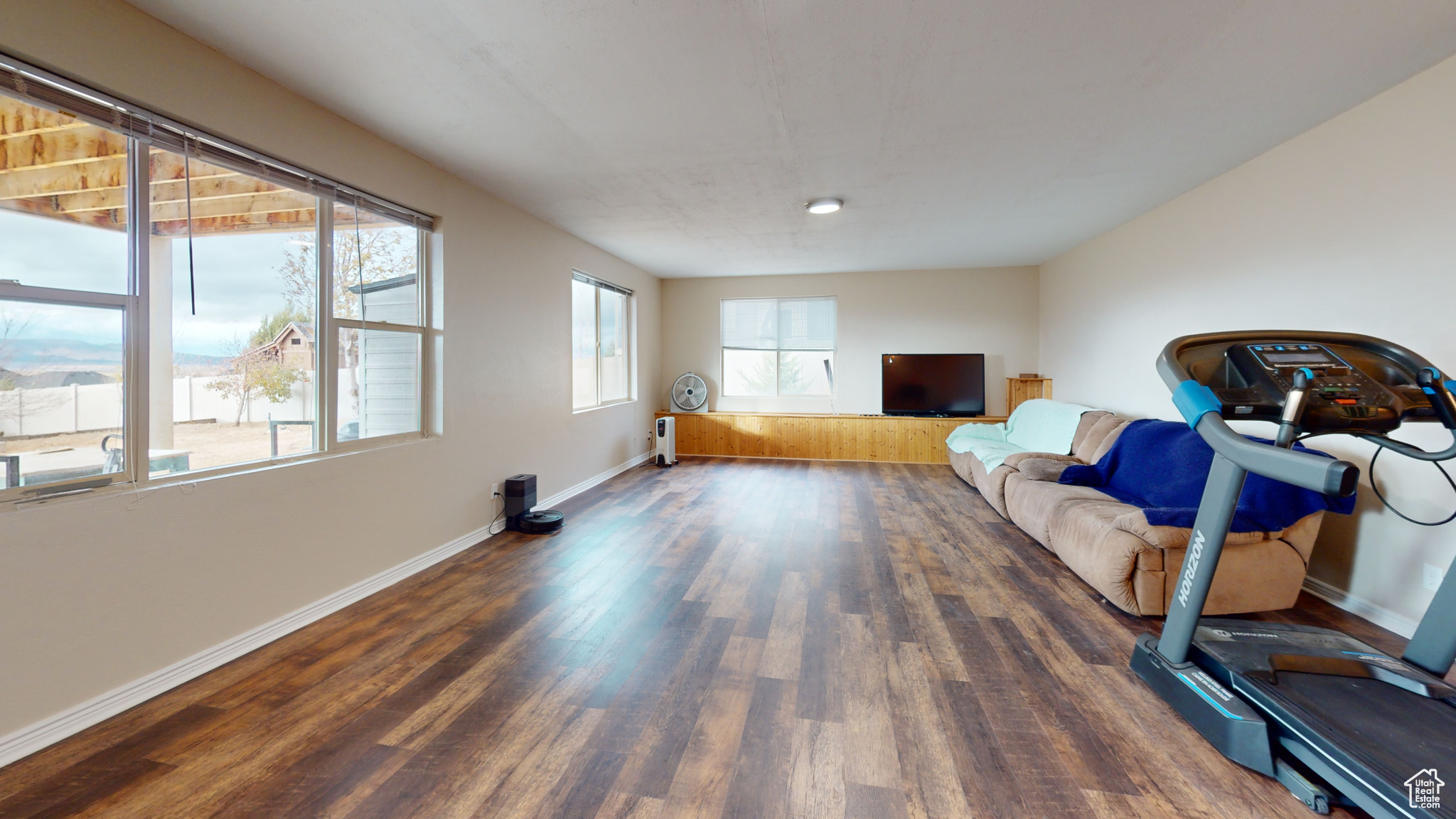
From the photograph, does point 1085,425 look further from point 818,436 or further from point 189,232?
point 189,232

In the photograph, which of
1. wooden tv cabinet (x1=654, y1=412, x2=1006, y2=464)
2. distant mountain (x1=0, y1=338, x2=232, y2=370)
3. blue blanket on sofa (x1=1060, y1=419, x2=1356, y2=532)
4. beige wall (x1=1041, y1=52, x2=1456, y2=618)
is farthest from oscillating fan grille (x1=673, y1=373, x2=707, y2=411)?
distant mountain (x1=0, y1=338, x2=232, y2=370)

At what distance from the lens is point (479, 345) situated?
363 cm

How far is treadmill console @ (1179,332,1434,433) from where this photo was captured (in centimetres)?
155

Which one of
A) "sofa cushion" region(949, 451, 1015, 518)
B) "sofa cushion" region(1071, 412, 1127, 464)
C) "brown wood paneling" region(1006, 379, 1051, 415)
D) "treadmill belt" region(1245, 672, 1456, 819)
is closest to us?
"treadmill belt" region(1245, 672, 1456, 819)

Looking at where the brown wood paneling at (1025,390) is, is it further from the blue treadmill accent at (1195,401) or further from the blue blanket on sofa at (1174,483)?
the blue treadmill accent at (1195,401)

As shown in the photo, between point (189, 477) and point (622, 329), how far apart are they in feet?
15.1

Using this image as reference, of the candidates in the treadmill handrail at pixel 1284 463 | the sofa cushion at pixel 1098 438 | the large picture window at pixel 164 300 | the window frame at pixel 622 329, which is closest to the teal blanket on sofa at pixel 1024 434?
the sofa cushion at pixel 1098 438

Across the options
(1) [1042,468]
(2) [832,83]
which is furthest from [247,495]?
(1) [1042,468]

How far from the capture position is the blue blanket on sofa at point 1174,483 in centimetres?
244

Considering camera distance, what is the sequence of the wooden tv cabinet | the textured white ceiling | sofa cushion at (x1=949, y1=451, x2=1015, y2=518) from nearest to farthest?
1. the textured white ceiling
2. sofa cushion at (x1=949, y1=451, x2=1015, y2=518)
3. the wooden tv cabinet

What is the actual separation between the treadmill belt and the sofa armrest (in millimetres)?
2566

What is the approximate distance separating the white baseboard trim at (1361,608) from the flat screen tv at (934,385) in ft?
12.9

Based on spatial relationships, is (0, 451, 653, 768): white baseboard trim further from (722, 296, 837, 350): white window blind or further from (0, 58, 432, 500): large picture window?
(722, 296, 837, 350): white window blind

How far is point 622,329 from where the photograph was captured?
254 inches
